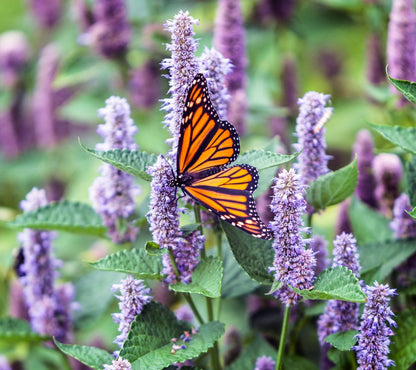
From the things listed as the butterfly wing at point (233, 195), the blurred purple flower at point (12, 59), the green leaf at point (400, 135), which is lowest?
the butterfly wing at point (233, 195)

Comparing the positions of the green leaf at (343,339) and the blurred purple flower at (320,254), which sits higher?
the blurred purple flower at (320,254)

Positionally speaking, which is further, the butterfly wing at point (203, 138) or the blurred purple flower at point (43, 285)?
the blurred purple flower at point (43, 285)

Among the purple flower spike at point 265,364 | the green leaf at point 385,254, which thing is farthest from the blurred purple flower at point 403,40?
the purple flower spike at point 265,364

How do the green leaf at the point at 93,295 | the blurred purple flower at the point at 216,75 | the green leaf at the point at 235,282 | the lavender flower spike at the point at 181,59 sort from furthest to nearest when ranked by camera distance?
the green leaf at the point at 93,295 → the green leaf at the point at 235,282 → the blurred purple flower at the point at 216,75 → the lavender flower spike at the point at 181,59

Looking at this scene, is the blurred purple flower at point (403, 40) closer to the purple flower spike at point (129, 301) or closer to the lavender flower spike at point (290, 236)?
the lavender flower spike at point (290, 236)

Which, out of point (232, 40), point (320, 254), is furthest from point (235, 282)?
point (232, 40)

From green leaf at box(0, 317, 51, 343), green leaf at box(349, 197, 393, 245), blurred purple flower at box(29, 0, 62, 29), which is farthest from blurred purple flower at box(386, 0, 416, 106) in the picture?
blurred purple flower at box(29, 0, 62, 29)

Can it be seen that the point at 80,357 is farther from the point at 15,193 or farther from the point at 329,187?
the point at 15,193

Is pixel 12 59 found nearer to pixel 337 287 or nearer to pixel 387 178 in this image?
pixel 387 178
